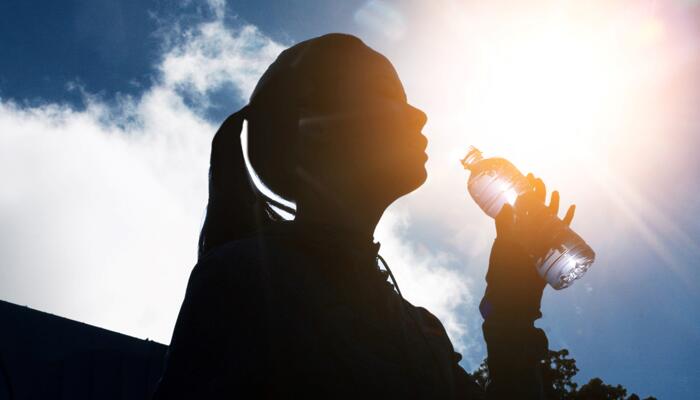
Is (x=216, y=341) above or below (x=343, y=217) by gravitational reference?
below

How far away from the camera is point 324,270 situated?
1.95m

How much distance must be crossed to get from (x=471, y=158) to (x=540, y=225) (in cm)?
298

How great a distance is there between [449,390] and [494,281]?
0.92m

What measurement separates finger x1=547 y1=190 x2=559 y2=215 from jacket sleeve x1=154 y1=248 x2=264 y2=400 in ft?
7.44

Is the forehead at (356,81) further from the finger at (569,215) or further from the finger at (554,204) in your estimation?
the finger at (569,215)

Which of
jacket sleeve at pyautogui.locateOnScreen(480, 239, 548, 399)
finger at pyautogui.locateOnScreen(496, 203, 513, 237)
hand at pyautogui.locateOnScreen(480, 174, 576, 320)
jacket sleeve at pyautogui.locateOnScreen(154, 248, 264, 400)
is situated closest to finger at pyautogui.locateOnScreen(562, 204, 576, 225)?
hand at pyautogui.locateOnScreen(480, 174, 576, 320)

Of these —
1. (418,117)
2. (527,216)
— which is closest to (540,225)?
(527,216)

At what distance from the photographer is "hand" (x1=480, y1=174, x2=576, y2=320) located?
8.27ft

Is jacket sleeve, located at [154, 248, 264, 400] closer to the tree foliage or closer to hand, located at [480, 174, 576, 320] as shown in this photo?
hand, located at [480, 174, 576, 320]

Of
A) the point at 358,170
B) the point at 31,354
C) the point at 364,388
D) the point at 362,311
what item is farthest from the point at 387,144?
the point at 31,354

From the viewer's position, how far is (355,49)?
8.98ft

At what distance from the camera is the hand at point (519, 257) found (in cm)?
252

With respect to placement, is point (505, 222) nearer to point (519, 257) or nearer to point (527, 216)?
point (527, 216)

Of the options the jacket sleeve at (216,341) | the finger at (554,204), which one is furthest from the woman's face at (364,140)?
the finger at (554,204)
